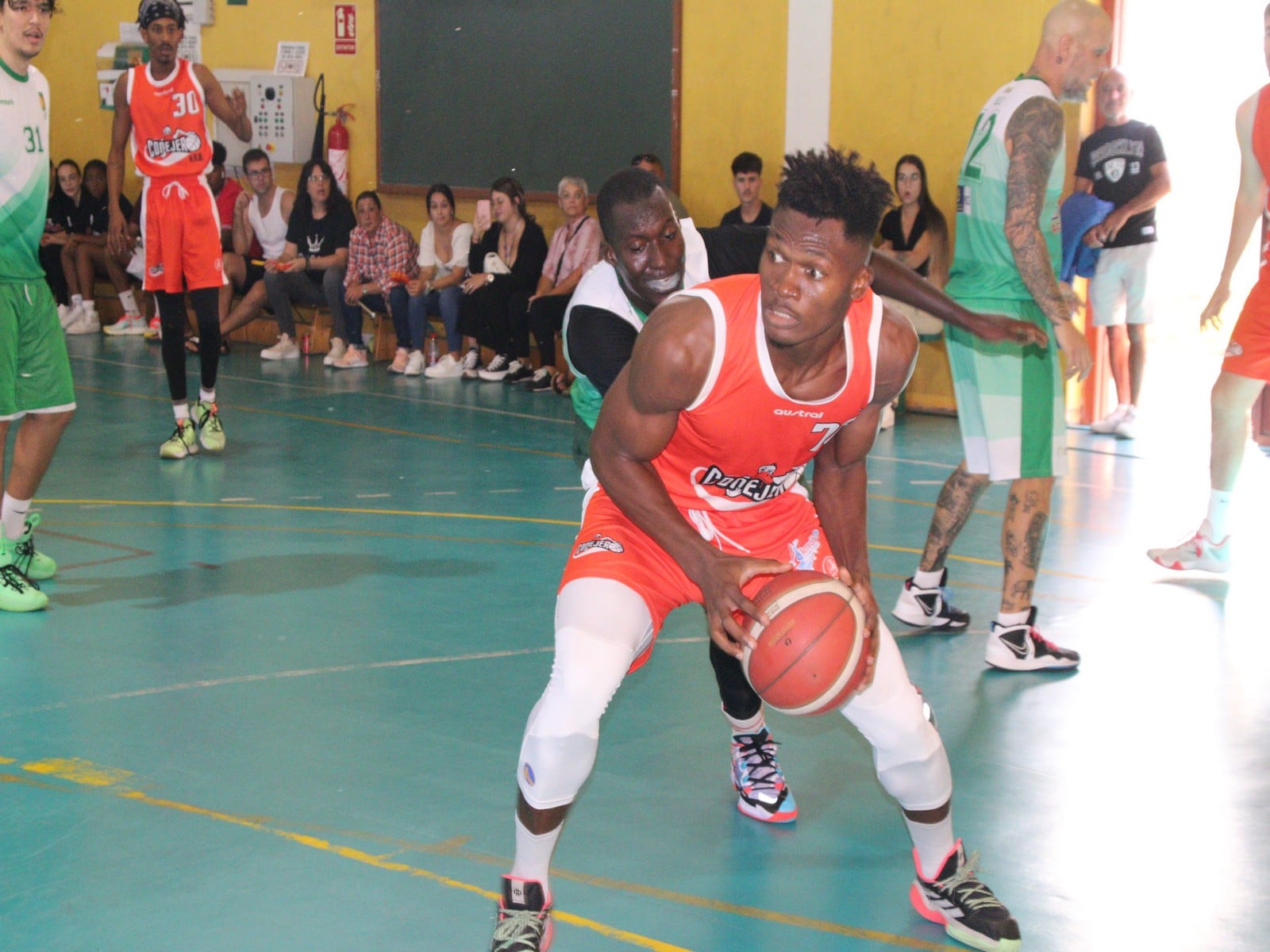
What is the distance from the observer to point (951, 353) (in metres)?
5.02

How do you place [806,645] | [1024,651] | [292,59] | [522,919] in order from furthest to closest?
[292,59]
[1024,651]
[522,919]
[806,645]

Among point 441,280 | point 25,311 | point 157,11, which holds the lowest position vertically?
point 441,280

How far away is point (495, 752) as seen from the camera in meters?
4.11

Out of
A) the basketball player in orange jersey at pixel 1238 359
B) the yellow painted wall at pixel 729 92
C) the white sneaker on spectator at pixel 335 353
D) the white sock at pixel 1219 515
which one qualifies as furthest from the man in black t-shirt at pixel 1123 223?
the white sneaker on spectator at pixel 335 353

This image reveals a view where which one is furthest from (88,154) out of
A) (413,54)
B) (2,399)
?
(2,399)

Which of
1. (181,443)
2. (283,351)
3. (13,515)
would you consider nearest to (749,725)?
(13,515)

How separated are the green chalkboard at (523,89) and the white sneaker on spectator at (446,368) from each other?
173 cm

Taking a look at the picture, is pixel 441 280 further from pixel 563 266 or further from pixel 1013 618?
pixel 1013 618

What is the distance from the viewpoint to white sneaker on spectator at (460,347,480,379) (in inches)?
468

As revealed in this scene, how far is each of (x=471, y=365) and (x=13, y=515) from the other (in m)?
6.43

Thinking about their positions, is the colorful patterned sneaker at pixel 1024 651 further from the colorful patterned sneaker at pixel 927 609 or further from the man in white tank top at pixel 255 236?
the man in white tank top at pixel 255 236

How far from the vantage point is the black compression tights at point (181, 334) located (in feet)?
27.5

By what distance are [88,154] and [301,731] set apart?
13.4 meters

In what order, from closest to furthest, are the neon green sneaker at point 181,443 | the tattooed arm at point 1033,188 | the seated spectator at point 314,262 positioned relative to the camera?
the tattooed arm at point 1033,188 < the neon green sneaker at point 181,443 < the seated spectator at point 314,262
